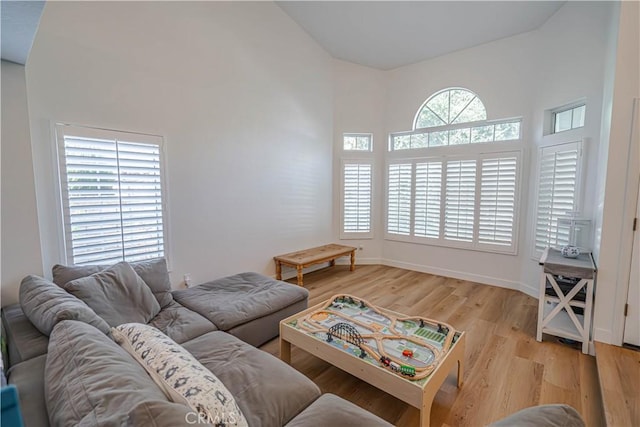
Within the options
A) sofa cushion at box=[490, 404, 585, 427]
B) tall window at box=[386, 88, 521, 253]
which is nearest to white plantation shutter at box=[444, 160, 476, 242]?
tall window at box=[386, 88, 521, 253]

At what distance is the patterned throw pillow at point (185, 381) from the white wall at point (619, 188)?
299cm

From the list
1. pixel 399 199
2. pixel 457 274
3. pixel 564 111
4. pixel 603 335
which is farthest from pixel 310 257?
pixel 564 111

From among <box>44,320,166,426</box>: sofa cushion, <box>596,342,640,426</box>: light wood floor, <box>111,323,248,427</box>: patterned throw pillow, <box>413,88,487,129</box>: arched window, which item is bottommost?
<box>596,342,640,426</box>: light wood floor

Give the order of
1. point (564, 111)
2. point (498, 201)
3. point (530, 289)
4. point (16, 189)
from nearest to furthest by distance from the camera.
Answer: point (16, 189), point (564, 111), point (530, 289), point (498, 201)

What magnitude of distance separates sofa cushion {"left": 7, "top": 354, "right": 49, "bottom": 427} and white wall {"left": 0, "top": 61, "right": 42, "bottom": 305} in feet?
3.31

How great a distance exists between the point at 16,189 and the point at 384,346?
9.21 ft

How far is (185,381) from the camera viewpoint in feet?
3.39

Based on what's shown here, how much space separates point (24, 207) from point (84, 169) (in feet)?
1.79

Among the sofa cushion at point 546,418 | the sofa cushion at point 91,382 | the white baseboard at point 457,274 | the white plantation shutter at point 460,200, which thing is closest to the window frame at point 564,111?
the white plantation shutter at point 460,200

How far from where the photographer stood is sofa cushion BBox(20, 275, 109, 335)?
1.42m

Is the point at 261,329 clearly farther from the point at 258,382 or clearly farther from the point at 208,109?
the point at 208,109

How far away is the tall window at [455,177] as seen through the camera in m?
4.07

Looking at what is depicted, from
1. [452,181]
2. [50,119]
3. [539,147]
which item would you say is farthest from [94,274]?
[539,147]

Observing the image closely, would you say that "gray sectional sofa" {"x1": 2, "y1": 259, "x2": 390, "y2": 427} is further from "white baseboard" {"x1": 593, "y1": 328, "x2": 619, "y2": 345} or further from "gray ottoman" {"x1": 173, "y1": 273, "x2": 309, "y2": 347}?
"white baseboard" {"x1": 593, "y1": 328, "x2": 619, "y2": 345}
